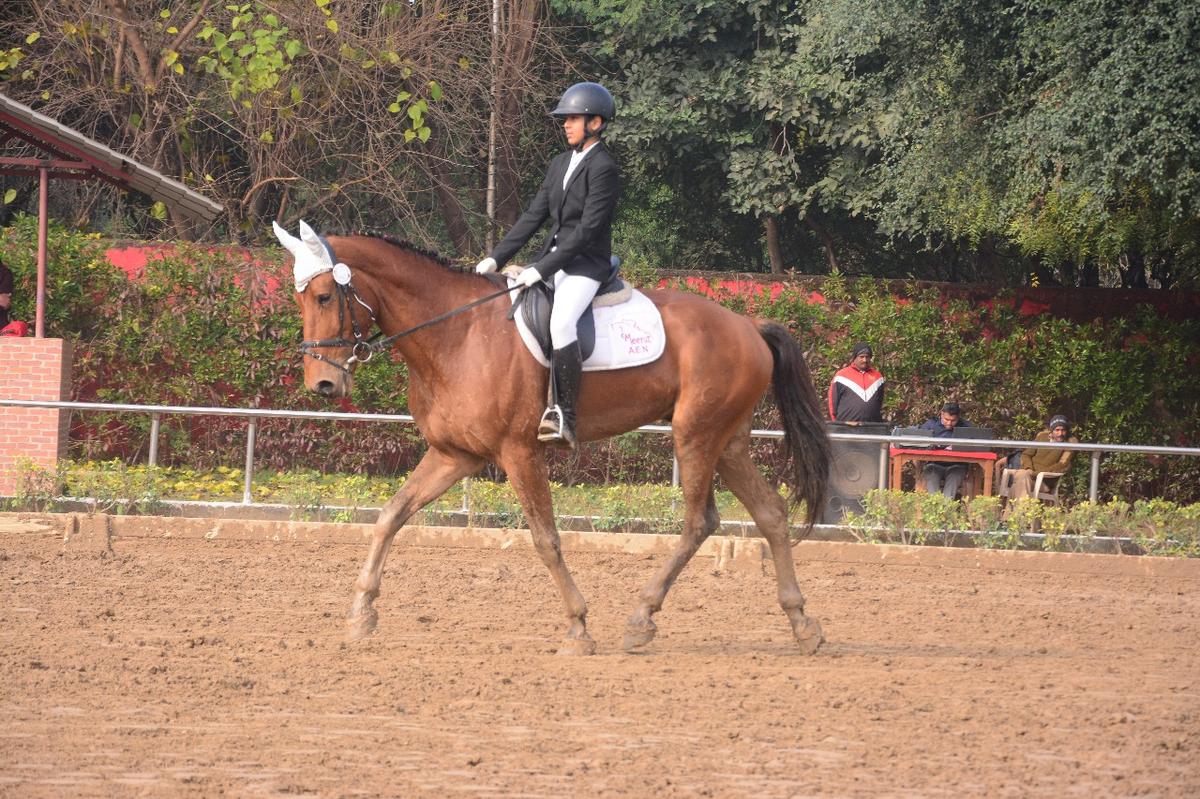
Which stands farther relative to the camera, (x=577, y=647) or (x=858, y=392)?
(x=858, y=392)

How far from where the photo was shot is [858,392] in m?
15.1

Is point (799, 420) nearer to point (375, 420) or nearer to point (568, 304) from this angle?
point (568, 304)

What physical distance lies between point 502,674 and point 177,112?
1513 cm

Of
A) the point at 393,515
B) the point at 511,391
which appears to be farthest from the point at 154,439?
the point at 511,391

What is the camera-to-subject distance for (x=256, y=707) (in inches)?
266

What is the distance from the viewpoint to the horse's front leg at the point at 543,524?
27.8ft

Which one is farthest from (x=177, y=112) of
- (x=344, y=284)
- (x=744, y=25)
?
(x=344, y=284)

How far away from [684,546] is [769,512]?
580mm

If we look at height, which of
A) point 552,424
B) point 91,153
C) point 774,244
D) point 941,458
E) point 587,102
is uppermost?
point 91,153

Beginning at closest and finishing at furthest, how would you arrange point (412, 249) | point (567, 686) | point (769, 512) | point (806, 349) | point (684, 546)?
point (567, 686) → point (412, 249) → point (684, 546) → point (769, 512) → point (806, 349)

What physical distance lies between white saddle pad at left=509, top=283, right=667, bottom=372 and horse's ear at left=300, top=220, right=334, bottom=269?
1139 millimetres

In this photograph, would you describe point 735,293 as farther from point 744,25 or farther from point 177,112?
point 177,112

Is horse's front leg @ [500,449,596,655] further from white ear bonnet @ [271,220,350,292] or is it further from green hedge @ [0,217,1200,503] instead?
green hedge @ [0,217,1200,503]

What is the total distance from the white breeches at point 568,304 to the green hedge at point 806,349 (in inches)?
256
